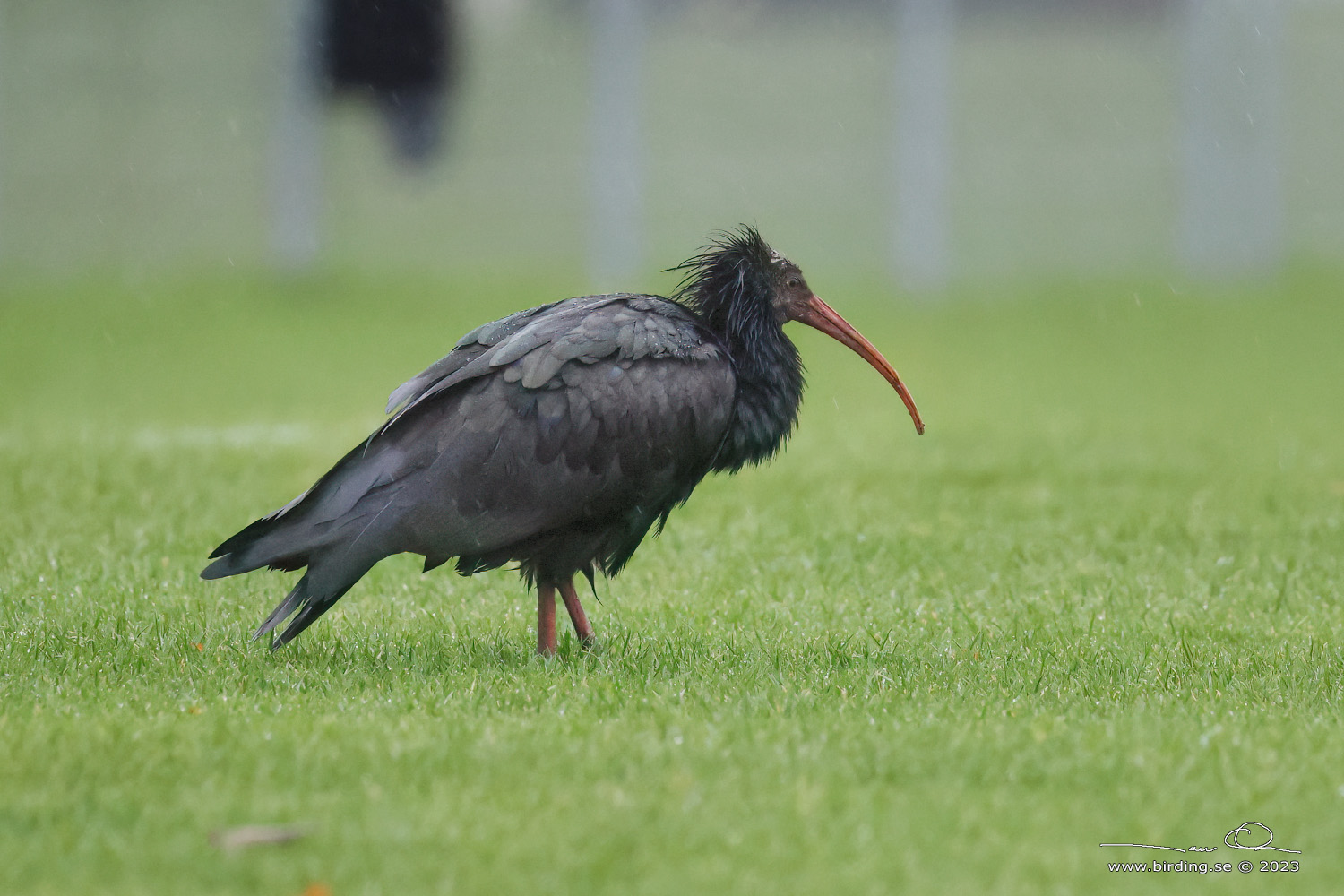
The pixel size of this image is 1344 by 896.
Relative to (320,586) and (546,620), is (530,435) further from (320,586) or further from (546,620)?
(320,586)

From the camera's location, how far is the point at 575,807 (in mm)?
4234

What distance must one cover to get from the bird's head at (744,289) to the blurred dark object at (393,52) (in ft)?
47.7

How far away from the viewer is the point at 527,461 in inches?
226

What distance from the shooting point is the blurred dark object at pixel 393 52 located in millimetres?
20172

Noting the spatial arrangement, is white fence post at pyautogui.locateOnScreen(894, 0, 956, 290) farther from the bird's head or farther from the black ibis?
the black ibis

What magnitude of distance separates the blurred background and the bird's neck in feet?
43.5

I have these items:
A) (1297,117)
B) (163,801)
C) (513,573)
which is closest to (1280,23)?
(1297,117)

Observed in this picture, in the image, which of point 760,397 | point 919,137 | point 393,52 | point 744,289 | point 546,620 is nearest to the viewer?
point 546,620

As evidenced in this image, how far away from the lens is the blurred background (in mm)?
20203

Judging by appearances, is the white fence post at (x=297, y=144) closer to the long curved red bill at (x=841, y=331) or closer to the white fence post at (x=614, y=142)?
the white fence post at (x=614, y=142)

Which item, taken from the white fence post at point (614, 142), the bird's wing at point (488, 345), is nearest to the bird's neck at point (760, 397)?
the bird's wing at point (488, 345)

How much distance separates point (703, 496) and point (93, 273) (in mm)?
13300
